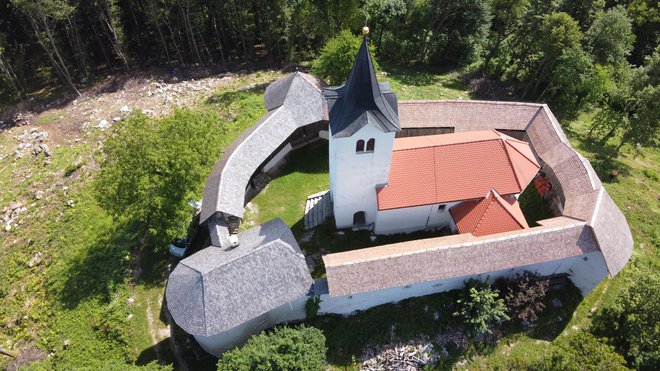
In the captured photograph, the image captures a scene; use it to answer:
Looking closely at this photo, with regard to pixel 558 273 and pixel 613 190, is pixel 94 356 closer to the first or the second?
pixel 558 273

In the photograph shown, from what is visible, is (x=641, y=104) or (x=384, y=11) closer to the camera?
(x=641, y=104)

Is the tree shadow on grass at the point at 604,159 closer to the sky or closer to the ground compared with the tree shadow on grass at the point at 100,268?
closer to the sky

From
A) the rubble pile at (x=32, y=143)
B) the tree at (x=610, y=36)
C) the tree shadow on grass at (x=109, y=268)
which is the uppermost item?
the tree at (x=610, y=36)

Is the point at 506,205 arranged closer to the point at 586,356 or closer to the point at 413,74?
the point at 586,356

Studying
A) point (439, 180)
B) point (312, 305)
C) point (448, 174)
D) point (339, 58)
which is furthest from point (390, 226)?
point (339, 58)

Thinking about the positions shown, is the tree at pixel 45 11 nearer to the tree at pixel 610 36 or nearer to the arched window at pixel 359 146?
the arched window at pixel 359 146

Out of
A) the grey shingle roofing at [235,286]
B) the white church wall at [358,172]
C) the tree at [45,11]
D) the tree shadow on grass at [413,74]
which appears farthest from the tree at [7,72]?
the tree shadow on grass at [413,74]

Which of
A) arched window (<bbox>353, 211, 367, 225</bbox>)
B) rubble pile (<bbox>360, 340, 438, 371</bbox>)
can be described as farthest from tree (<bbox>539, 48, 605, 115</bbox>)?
rubble pile (<bbox>360, 340, 438, 371</bbox>)
